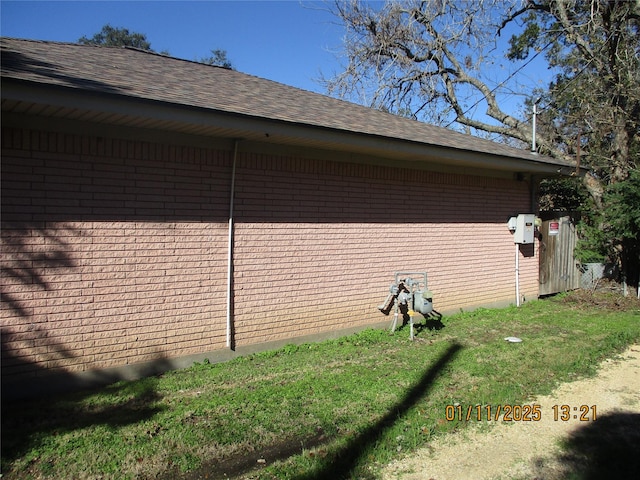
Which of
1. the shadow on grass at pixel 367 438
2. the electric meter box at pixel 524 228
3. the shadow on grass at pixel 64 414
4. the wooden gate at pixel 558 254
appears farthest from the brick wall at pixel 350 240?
the shadow on grass at pixel 367 438

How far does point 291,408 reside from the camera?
4.52 meters

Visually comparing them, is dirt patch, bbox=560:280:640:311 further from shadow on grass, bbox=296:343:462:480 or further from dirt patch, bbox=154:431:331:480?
dirt patch, bbox=154:431:331:480

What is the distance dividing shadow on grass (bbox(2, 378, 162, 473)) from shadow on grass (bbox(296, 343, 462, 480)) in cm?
166

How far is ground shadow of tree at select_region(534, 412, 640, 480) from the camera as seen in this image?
3.56 meters

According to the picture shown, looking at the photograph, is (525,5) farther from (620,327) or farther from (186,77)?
(186,77)

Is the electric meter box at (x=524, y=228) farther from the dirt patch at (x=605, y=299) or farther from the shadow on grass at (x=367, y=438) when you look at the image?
the shadow on grass at (x=367, y=438)

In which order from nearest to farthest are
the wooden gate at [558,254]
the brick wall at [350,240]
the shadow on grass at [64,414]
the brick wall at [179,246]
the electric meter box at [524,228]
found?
the shadow on grass at [64,414], the brick wall at [179,246], the brick wall at [350,240], the electric meter box at [524,228], the wooden gate at [558,254]

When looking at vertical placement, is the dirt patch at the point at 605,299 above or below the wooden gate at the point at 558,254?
below

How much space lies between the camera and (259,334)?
6.31 meters

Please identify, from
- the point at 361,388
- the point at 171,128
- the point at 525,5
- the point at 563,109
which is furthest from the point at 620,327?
the point at 525,5

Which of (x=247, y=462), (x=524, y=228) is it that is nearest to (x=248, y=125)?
(x=247, y=462)

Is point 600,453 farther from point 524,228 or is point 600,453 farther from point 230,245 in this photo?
point 524,228

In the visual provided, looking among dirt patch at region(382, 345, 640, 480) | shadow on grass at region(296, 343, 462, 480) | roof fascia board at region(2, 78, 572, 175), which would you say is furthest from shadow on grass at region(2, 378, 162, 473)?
roof fascia board at region(2, 78, 572, 175)

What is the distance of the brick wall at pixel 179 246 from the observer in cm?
468
